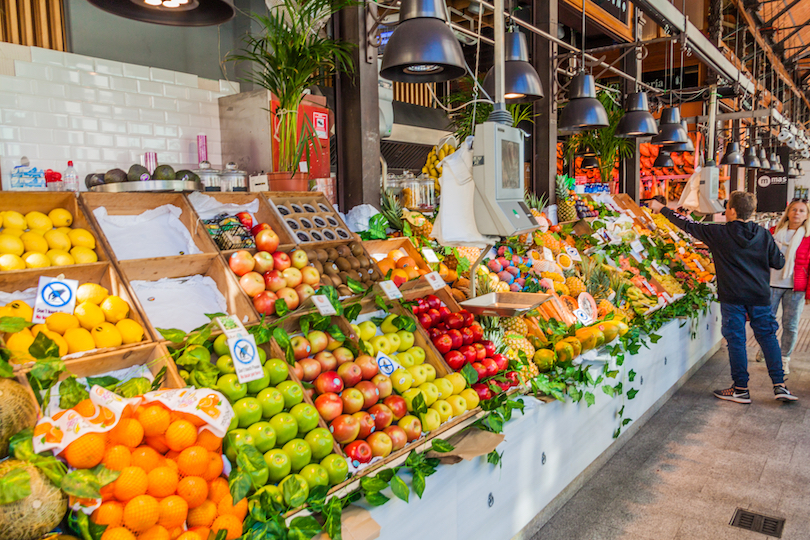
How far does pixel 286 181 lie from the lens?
3121mm

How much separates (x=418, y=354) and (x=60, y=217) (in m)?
1.60

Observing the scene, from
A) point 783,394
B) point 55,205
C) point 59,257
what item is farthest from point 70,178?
point 783,394

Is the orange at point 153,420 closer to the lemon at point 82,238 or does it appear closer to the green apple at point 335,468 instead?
the green apple at point 335,468

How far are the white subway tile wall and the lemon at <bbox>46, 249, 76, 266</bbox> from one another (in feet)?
6.34

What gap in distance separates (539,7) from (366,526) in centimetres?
547

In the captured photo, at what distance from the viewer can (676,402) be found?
452 centimetres

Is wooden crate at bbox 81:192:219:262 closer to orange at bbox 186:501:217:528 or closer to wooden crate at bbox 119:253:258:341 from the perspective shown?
wooden crate at bbox 119:253:258:341

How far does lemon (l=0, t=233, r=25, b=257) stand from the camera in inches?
75.6

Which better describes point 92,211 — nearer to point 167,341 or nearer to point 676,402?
point 167,341

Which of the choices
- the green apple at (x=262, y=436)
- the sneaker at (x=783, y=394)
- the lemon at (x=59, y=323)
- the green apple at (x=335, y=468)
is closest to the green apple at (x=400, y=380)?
the green apple at (x=335, y=468)

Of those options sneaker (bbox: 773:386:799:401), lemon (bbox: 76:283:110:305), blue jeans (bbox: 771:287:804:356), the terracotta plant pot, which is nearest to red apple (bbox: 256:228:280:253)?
the terracotta plant pot

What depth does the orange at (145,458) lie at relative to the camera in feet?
4.67

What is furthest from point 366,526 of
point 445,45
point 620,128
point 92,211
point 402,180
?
point 620,128

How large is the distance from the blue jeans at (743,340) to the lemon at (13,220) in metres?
4.67
